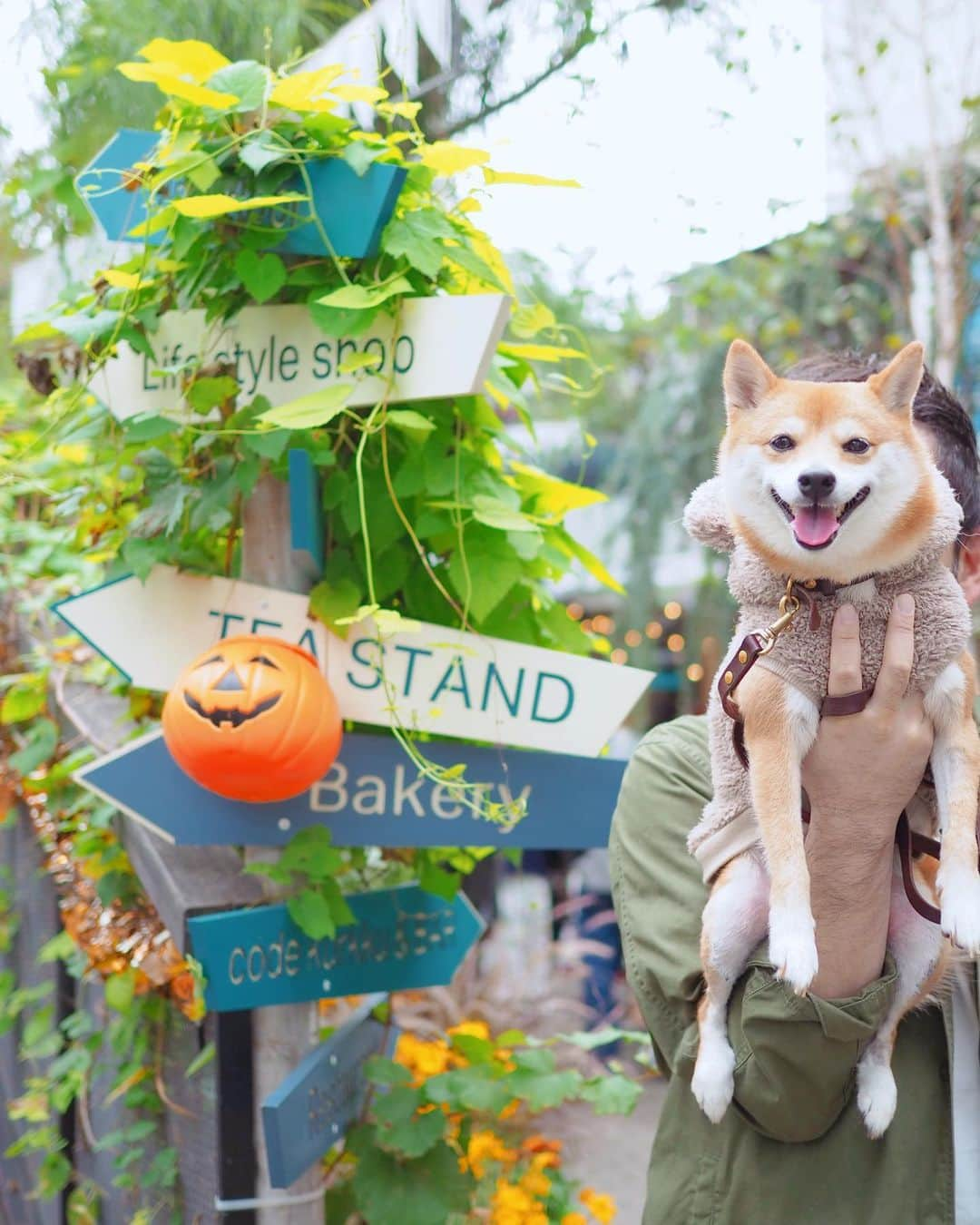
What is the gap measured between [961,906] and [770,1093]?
0.34m

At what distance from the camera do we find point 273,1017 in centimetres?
178

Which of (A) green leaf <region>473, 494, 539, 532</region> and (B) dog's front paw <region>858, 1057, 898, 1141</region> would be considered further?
(A) green leaf <region>473, 494, 539, 532</region>

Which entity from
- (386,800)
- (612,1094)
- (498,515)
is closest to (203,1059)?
(386,800)

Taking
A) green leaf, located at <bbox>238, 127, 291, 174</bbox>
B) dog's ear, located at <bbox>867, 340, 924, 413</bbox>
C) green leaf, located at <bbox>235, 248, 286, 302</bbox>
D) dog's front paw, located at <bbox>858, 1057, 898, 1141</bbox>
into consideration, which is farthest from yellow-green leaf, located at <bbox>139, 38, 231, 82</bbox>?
dog's front paw, located at <bbox>858, 1057, 898, 1141</bbox>

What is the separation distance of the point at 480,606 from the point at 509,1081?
0.82m

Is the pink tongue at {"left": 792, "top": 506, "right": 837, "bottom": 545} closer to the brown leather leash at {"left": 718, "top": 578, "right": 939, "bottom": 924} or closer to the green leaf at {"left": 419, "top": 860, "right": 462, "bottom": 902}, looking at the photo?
the brown leather leash at {"left": 718, "top": 578, "right": 939, "bottom": 924}

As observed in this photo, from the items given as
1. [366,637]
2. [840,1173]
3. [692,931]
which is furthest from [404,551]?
[840,1173]

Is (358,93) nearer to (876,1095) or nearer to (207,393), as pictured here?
(207,393)

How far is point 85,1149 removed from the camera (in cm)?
242

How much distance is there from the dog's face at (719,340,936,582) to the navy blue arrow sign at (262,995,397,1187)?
110 cm

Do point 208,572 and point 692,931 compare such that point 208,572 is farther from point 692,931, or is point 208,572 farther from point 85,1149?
point 85,1149

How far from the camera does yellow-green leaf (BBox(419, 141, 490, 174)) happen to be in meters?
1.59

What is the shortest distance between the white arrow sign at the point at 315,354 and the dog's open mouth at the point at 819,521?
0.65m

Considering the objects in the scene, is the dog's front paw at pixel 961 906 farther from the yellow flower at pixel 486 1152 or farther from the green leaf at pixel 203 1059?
the yellow flower at pixel 486 1152
